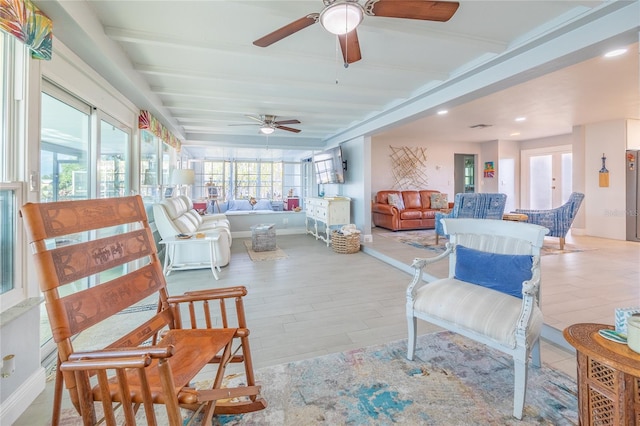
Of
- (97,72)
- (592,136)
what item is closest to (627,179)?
(592,136)

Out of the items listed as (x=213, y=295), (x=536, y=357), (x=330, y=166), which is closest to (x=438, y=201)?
(x=330, y=166)

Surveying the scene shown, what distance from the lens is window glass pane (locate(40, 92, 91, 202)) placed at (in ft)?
6.65

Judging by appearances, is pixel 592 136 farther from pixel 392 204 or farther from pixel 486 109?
pixel 392 204

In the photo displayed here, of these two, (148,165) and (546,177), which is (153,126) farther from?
(546,177)

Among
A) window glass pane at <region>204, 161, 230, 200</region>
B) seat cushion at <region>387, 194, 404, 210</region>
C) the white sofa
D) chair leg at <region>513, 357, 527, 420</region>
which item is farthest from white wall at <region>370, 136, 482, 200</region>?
chair leg at <region>513, 357, 527, 420</region>

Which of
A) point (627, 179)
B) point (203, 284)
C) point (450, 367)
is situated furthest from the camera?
point (627, 179)

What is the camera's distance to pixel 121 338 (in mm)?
1235

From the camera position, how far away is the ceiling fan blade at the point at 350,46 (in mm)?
1941

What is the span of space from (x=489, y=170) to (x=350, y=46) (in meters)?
7.77

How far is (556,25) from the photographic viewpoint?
6.95 feet

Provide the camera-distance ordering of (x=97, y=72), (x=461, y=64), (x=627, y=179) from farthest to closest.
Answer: (x=627, y=179), (x=461, y=64), (x=97, y=72)

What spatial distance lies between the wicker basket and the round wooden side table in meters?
3.85

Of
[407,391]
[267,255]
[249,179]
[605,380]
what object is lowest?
[407,391]

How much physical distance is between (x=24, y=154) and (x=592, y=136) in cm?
859
